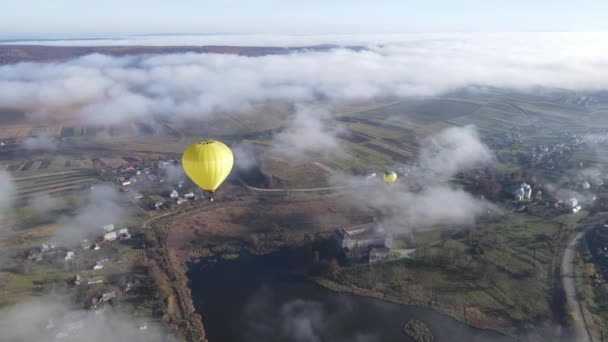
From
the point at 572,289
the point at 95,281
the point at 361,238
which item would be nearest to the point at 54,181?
the point at 95,281

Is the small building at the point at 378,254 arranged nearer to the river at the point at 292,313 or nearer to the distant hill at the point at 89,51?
the river at the point at 292,313

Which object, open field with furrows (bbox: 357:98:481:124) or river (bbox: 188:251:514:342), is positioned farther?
open field with furrows (bbox: 357:98:481:124)

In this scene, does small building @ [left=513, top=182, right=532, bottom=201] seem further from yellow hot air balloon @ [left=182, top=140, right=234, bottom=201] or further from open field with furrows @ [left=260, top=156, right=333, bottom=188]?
yellow hot air balloon @ [left=182, top=140, right=234, bottom=201]

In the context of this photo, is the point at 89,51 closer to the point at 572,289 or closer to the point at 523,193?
the point at 523,193

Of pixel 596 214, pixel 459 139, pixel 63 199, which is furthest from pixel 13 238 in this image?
pixel 459 139

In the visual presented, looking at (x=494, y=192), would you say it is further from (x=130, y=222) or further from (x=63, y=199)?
(x=63, y=199)

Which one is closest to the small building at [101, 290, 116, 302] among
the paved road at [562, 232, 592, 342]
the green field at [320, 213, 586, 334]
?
the green field at [320, 213, 586, 334]

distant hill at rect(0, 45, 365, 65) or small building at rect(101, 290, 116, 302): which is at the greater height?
distant hill at rect(0, 45, 365, 65)
